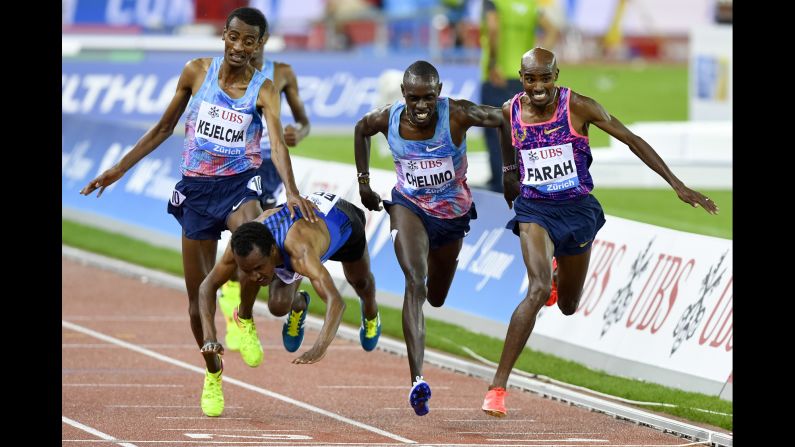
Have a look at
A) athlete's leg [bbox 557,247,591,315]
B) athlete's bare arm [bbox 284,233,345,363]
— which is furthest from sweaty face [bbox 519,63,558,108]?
athlete's bare arm [bbox 284,233,345,363]

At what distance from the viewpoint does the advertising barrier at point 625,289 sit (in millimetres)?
11430

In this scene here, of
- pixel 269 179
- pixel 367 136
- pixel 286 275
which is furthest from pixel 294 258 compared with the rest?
pixel 269 179

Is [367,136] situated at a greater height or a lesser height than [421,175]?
greater

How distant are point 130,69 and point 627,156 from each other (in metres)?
8.82

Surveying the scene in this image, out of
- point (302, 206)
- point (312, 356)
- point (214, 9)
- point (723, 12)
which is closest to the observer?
point (312, 356)

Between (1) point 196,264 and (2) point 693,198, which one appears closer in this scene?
(2) point 693,198

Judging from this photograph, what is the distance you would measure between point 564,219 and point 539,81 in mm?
918

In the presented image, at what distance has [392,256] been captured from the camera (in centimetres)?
1533

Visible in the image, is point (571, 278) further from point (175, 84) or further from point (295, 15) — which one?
point (295, 15)

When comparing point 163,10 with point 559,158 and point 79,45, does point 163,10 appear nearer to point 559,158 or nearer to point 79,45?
point 79,45

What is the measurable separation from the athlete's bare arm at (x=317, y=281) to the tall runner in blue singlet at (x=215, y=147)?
954 mm

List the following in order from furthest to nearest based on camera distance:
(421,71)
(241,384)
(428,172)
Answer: (241,384) < (428,172) < (421,71)

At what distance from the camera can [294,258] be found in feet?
31.7
